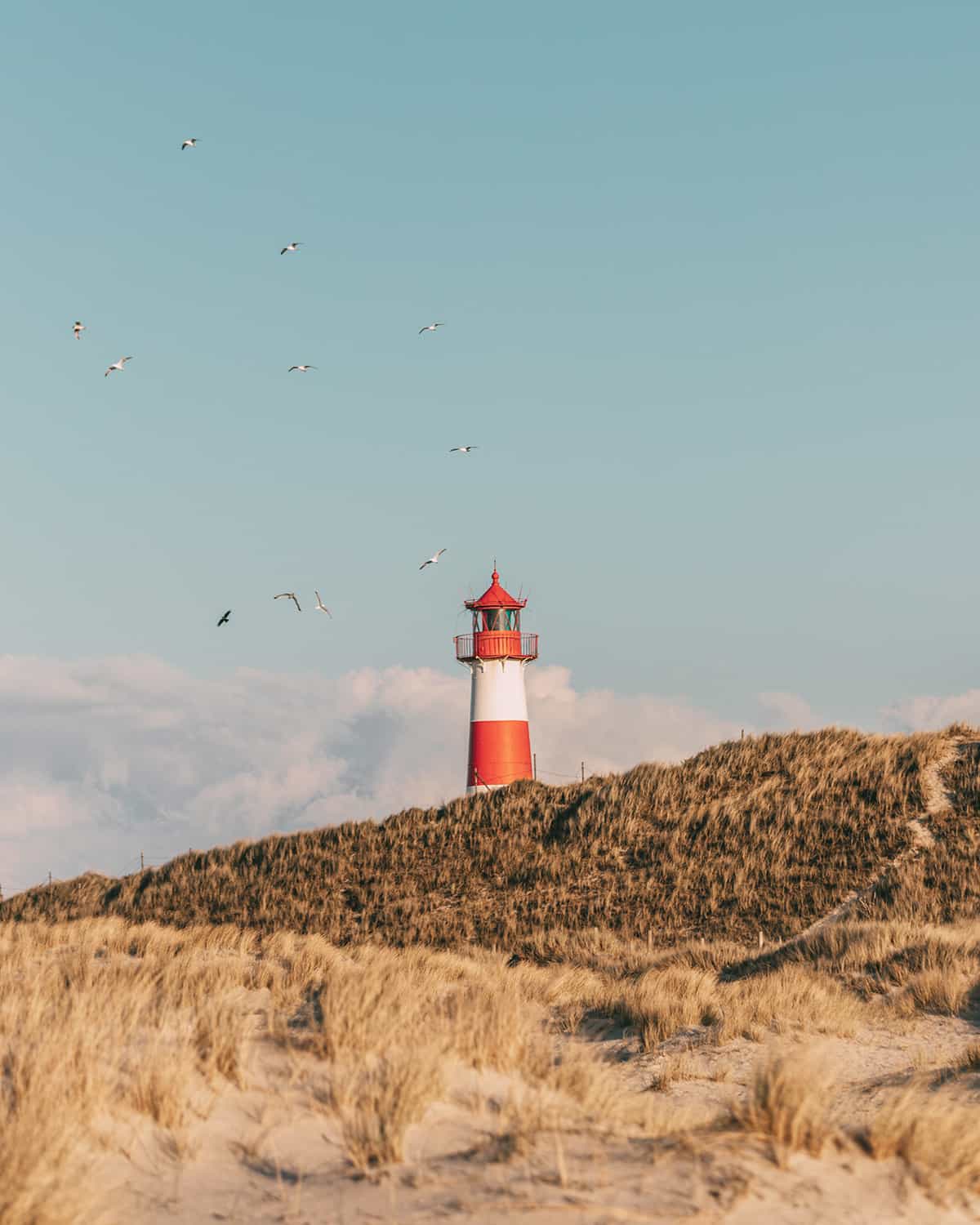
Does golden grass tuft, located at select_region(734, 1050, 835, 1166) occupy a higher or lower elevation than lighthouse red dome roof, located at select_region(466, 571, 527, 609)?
lower

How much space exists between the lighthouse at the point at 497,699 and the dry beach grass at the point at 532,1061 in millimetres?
14187

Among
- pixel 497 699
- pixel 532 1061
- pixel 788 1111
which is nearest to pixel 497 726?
pixel 497 699

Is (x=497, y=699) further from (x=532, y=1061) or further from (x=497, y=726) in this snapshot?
(x=532, y=1061)

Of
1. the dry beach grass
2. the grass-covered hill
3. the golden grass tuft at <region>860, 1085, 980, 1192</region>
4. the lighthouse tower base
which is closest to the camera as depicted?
the dry beach grass

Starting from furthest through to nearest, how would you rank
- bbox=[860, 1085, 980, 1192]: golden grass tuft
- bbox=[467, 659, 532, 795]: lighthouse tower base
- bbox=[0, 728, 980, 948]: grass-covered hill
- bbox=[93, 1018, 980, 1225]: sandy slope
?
bbox=[467, 659, 532, 795]: lighthouse tower base, bbox=[0, 728, 980, 948]: grass-covered hill, bbox=[860, 1085, 980, 1192]: golden grass tuft, bbox=[93, 1018, 980, 1225]: sandy slope

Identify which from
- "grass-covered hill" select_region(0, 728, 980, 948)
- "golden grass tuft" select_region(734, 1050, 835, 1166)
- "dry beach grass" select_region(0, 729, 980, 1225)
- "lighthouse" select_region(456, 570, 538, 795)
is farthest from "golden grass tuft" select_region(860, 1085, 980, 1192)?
"lighthouse" select_region(456, 570, 538, 795)

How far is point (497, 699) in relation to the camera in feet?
134

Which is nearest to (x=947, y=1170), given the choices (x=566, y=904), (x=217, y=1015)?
(x=217, y=1015)

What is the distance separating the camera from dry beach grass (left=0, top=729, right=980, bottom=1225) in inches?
240

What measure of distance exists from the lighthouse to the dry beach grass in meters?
14.2

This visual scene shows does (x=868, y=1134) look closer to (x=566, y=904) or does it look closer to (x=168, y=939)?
(x=168, y=939)

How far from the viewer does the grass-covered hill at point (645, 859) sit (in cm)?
2467

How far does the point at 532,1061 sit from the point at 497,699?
32.5 meters

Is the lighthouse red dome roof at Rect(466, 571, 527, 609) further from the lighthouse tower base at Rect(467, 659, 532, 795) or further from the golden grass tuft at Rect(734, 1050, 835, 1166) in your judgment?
the golden grass tuft at Rect(734, 1050, 835, 1166)
